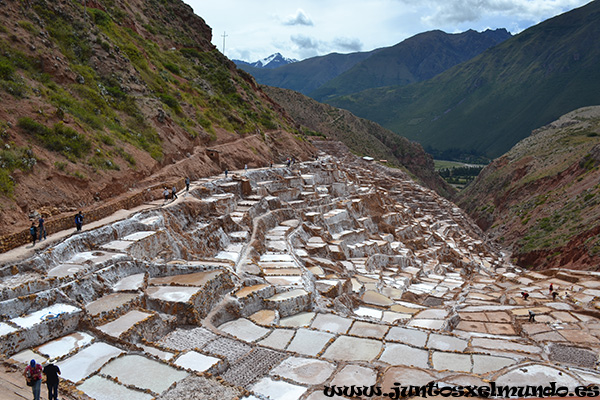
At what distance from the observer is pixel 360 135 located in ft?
251

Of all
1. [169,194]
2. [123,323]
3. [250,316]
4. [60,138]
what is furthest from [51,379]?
[169,194]

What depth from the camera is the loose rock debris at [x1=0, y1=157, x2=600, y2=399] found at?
8773 millimetres

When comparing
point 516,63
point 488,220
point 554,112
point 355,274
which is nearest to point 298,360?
point 355,274

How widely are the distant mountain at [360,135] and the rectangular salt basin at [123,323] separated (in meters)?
58.6

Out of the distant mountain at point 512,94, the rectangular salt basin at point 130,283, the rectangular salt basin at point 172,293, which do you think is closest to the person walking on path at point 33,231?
the rectangular salt basin at point 130,283

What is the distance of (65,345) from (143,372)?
6.38ft

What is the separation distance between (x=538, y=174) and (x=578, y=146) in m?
8.42

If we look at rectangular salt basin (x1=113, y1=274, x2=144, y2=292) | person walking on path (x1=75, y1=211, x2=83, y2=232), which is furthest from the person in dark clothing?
person walking on path (x1=75, y1=211, x2=83, y2=232)

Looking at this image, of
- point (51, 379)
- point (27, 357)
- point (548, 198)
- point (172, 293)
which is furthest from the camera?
point (548, 198)

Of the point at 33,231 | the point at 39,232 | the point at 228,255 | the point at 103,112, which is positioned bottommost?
the point at 228,255

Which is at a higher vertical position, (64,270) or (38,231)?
(38,231)

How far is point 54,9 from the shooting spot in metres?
23.0

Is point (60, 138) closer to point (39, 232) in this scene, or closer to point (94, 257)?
point (39, 232)

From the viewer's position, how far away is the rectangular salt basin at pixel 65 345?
8.68m
